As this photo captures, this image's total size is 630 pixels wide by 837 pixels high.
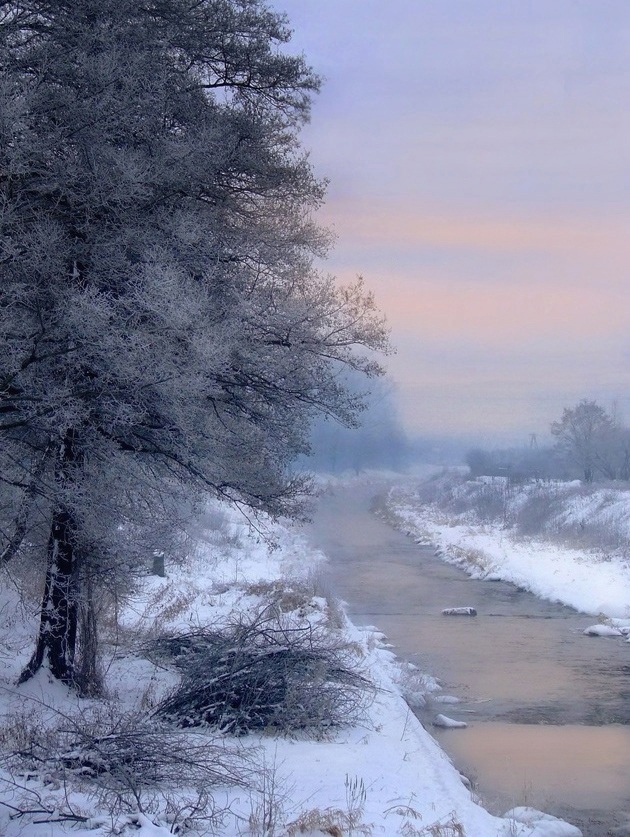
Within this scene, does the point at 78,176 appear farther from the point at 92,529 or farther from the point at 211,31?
the point at 92,529

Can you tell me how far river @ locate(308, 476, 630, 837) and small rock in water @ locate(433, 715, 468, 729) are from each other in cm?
11

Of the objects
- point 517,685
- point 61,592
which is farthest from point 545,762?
point 61,592

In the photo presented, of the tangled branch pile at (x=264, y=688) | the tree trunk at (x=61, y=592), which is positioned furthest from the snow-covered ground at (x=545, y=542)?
the tree trunk at (x=61, y=592)

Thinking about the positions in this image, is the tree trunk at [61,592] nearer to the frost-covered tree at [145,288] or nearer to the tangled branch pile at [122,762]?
the frost-covered tree at [145,288]

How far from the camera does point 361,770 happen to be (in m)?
7.99

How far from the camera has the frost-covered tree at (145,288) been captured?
8648 mm

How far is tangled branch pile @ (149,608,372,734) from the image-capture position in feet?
29.8

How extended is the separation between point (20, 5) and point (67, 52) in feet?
2.53

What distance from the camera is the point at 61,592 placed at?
379 inches

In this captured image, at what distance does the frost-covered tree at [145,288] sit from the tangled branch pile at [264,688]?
1.43 metres

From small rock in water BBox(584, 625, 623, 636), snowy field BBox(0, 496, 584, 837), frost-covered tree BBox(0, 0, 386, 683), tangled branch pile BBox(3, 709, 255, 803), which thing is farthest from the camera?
small rock in water BBox(584, 625, 623, 636)

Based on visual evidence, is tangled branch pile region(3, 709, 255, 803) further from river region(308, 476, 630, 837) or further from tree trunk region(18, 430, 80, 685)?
river region(308, 476, 630, 837)

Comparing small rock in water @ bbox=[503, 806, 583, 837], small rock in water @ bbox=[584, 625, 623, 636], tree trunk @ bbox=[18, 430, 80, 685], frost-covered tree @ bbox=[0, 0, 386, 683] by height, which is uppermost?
frost-covered tree @ bbox=[0, 0, 386, 683]

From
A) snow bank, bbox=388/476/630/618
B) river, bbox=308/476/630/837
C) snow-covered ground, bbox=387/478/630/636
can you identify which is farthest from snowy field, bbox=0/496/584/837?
snow bank, bbox=388/476/630/618
